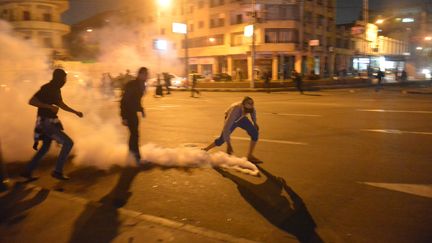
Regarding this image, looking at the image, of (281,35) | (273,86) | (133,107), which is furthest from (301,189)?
(281,35)

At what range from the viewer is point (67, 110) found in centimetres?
653

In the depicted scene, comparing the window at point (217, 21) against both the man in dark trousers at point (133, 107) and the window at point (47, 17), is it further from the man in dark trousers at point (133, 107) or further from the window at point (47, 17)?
the man in dark trousers at point (133, 107)

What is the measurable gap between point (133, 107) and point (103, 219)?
2.73 meters

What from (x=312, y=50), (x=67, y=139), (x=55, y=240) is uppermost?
(x=312, y=50)

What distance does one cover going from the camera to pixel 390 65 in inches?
3322

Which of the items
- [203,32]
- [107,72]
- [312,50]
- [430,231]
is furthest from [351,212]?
[203,32]

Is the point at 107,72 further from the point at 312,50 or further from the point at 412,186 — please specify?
the point at 312,50

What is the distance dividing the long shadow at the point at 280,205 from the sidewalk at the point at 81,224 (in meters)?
0.70

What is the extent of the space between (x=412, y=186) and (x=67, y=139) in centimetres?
517

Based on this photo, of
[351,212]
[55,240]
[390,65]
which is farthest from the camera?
[390,65]

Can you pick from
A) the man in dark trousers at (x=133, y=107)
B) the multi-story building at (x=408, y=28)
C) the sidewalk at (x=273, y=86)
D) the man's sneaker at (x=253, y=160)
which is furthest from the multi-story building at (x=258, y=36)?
the man in dark trousers at (x=133, y=107)

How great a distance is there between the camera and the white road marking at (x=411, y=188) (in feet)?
18.5

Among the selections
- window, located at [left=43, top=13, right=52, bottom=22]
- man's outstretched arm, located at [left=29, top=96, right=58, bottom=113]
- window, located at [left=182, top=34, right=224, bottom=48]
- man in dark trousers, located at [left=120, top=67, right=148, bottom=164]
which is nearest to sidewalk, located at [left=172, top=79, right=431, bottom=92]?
window, located at [left=43, top=13, right=52, bottom=22]

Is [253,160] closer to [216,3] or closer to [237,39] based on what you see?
[237,39]
